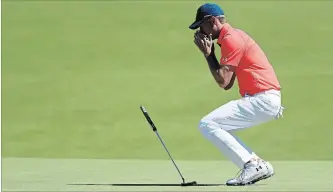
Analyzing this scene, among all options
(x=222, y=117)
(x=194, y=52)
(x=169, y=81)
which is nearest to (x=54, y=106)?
(x=169, y=81)

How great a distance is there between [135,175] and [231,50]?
1831mm

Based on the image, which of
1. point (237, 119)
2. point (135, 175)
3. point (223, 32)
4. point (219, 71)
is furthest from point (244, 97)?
point (135, 175)

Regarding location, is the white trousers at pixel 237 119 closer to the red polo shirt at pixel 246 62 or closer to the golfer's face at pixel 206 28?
the red polo shirt at pixel 246 62

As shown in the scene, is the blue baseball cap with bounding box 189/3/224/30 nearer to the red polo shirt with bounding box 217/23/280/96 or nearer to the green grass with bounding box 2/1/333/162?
the red polo shirt with bounding box 217/23/280/96

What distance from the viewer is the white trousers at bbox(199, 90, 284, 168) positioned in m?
7.62

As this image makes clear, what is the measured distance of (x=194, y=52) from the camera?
14508mm

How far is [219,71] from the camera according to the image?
7.65 meters

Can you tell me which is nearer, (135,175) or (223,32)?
(223,32)

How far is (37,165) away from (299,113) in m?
4.11

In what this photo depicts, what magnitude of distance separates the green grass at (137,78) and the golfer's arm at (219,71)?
371 cm

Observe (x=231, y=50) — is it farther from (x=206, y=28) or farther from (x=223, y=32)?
(x=206, y=28)

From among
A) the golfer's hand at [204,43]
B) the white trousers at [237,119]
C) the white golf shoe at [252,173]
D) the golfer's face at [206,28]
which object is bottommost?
the white golf shoe at [252,173]


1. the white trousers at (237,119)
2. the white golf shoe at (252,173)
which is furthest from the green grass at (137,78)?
the white golf shoe at (252,173)

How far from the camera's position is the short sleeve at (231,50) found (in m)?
7.64
